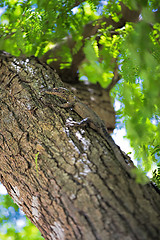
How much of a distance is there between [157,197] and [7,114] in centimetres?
153

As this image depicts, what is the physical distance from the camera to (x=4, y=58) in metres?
3.00

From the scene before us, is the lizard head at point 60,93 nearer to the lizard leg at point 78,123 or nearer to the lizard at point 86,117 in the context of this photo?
the lizard at point 86,117

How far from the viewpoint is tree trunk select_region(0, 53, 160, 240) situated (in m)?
1.60


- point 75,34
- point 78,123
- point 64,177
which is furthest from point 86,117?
point 75,34

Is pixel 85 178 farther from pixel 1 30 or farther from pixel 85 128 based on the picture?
pixel 1 30

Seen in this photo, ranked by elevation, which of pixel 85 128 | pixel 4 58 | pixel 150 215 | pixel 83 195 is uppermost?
pixel 4 58

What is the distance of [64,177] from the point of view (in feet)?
5.98

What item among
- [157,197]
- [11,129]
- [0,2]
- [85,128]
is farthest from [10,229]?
[0,2]

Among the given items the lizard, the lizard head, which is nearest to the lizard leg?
the lizard

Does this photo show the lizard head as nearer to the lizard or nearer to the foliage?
the lizard

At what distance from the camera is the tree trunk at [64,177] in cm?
160

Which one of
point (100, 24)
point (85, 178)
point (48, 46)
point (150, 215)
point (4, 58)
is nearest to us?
point (150, 215)

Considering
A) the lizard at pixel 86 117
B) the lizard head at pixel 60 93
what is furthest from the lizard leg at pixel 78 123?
the lizard head at pixel 60 93

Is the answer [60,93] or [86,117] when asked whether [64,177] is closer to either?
[86,117]
